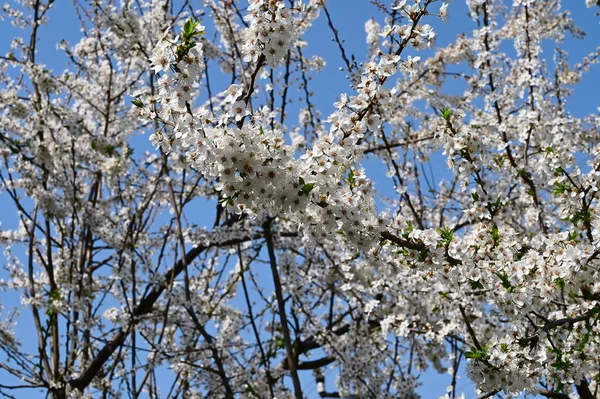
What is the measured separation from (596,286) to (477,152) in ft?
3.58

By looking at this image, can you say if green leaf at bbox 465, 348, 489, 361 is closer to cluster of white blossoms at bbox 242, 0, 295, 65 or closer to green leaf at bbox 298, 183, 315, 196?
green leaf at bbox 298, 183, 315, 196

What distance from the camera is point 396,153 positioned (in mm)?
8094

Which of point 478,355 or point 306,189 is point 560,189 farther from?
point 306,189

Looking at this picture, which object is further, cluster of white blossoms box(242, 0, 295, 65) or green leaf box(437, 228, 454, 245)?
green leaf box(437, 228, 454, 245)

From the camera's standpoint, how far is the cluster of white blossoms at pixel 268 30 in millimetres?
3006

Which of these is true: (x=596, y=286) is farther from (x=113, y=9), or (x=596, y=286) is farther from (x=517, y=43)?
(x=113, y=9)

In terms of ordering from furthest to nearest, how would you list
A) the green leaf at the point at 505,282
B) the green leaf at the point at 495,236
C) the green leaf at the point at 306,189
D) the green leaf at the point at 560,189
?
the green leaf at the point at 560,189, the green leaf at the point at 495,236, the green leaf at the point at 505,282, the green leaf at the point at 306,189

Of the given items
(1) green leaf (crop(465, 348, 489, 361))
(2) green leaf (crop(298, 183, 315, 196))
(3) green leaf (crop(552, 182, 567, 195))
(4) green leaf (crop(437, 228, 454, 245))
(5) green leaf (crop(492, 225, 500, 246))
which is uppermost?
(3) green leaf (crop(552, 182, 567, 195))

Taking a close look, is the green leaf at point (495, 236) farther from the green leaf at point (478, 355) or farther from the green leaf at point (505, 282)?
the green leaf at point (478, 355)

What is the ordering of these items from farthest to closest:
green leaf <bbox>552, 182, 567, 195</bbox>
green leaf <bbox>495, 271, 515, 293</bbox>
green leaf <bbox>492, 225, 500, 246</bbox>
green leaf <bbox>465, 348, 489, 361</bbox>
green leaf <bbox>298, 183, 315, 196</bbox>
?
1. green leaf <bbox>552, 182, 567, 195</bbox>
2. green leaf <bbox>492, 225, 500, 246</bbox>
3. green leaf <bbox>495, 271, 515, 293</bbox>
4. green leaf <bbox>465, 348, 489, 361</bbox>
5. green leaf <bbox>298, 183, 315, 196</bbox>

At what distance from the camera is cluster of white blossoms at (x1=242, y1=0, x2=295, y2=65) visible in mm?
3006

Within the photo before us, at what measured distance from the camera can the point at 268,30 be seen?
301 cm

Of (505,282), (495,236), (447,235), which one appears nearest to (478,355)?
(505,282)

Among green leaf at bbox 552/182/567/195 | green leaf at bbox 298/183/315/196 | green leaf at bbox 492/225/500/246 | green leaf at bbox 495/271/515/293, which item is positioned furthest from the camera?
green leaf at bbox 552/182/567/195
